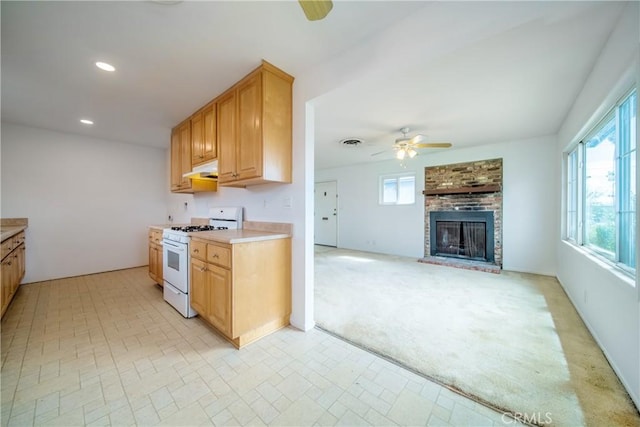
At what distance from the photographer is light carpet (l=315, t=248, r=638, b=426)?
1481 millimetres

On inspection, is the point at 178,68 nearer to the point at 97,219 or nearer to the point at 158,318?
the point at 158,318

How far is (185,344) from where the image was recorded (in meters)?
2.07

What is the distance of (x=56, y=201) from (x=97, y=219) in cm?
59

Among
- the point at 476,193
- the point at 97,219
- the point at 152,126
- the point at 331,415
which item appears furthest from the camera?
the point at 476,193

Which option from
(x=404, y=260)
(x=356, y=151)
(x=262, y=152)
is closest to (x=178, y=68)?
(x=262, y=152)

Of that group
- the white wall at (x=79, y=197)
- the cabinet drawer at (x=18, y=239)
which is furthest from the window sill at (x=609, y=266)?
the white wall at (x=79, y=197)

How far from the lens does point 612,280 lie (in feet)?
5.97

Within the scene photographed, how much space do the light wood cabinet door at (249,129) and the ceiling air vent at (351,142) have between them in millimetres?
2278

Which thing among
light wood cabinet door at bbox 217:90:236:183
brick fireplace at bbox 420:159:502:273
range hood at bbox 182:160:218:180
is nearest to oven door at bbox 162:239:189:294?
light wood cabinet door at bbox 217:90:236:183

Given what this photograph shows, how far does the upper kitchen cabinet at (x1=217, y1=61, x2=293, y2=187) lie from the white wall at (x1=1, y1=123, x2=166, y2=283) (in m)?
3.44

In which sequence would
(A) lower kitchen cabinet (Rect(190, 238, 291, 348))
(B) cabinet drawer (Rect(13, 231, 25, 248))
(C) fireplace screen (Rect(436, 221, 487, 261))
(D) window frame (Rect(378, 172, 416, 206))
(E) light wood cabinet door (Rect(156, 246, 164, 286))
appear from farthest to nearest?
(D) window frame (Rect(378, 172, 416, 206)), (C) fireplace screen (Rect(436, 221, 487, 261)), (E) light wood cabinet door (Rect(156, 246, 164, 286)), (B) cabinet drawer (Rect(13, 231, 25, 248)), (A) lower kitchen cabinet (Rect(190, 238, 291, 348))

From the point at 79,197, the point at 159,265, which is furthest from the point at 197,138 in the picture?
the point at 79,197

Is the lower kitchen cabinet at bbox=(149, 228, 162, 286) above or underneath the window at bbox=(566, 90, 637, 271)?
underneath

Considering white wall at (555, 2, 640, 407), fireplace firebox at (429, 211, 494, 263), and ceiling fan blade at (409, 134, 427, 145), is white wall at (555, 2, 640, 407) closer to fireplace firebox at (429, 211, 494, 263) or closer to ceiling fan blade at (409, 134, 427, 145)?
ceiling fan blade at (409, 134, 427, 145)
